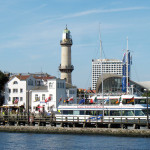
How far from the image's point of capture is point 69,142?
4606 cm

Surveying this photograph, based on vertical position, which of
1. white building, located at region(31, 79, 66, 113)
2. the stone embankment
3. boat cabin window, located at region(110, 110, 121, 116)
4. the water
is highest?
white building, located at region(31, 79, 66, 113)

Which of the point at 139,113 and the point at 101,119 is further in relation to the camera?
the point at 139,113

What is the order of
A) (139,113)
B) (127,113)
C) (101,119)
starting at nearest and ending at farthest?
(101,119) < (139,113) < (127,113)

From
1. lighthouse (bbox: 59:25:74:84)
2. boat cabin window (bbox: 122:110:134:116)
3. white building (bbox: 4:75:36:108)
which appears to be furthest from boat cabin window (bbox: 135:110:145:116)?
lighthouse (bbox: 59:25:74:84)

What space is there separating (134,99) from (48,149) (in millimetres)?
19491

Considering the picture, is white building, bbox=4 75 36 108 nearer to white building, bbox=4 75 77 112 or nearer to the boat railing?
white building, bbox=4 75 77 112

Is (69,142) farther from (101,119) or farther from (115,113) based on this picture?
(115,113)

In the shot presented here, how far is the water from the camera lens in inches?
1677

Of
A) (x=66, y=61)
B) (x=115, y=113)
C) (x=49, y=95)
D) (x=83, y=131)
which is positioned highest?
(x=66, y=61)

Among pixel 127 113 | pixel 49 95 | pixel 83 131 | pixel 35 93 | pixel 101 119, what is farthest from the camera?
pixel 35 93

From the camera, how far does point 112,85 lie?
130500 millimetres

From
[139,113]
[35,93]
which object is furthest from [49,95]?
[139,113]

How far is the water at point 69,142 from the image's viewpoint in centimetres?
4259

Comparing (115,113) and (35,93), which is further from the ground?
(35,93)
